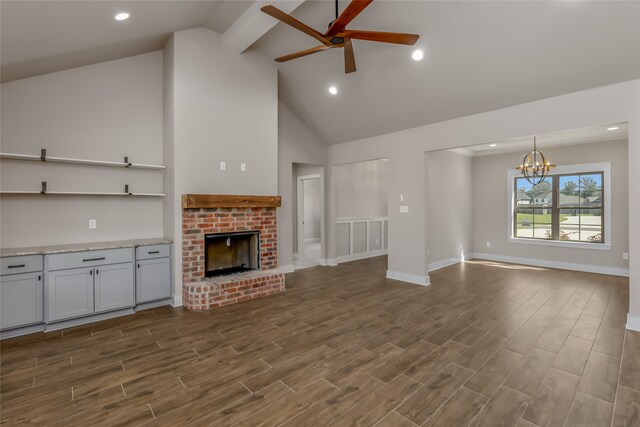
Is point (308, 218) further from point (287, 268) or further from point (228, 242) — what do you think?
point (228, 242)

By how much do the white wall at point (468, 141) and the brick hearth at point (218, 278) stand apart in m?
2.34

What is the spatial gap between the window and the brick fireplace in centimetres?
581

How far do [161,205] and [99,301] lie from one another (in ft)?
5.02

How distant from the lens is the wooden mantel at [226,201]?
4055 millimetres

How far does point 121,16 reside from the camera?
3.07 m

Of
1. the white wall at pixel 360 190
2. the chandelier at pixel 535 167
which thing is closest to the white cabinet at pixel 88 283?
the white wall at pixel 360 190

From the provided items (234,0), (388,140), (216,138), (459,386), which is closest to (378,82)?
(388,140)

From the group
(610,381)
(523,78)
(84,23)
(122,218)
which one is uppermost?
(84,23)

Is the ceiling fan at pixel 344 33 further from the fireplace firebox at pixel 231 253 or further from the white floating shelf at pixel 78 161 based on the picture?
the fireplace firebox at pixel 231 253

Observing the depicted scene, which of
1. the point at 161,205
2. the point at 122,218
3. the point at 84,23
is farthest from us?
the point at 161,205

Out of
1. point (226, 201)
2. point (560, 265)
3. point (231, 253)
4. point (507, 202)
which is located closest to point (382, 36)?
point (226, 201)

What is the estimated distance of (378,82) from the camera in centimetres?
466

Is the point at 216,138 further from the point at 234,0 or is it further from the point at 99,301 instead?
the point at 99,301

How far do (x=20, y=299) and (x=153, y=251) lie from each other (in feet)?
4.24
